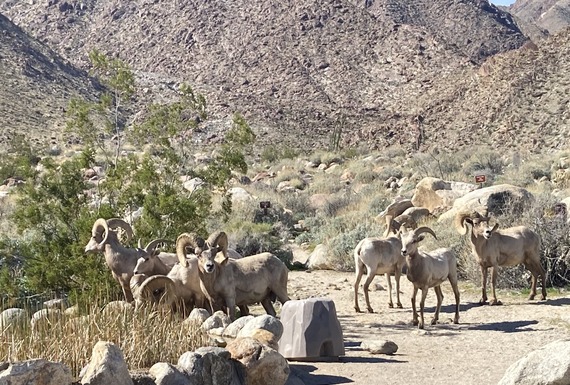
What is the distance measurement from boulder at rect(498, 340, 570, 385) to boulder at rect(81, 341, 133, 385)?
3.61 m

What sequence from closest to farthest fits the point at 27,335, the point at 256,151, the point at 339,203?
the point at 27,335 < the point at 339,203 < the point at 256,151

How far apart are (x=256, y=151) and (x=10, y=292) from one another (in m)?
42.6

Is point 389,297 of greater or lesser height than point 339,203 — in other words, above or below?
below

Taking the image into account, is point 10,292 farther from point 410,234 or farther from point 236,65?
point 236,65

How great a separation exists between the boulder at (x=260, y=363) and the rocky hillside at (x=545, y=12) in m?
125

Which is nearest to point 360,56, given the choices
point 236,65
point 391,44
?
point 391,44

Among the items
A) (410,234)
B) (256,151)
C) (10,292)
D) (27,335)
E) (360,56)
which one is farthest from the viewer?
(360,56)

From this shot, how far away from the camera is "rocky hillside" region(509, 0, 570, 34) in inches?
5197

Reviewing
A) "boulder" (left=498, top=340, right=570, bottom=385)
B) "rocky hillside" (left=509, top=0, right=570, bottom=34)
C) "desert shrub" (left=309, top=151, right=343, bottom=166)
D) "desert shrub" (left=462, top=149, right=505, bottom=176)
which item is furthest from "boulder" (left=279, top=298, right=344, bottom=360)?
"rocky hillside" (left=509, top=0, right=570, bottom=34)

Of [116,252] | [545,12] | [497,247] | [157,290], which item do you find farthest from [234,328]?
[545,12]

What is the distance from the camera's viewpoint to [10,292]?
13680mm

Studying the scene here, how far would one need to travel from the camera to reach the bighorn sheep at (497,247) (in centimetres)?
1447

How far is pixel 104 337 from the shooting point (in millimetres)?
8477

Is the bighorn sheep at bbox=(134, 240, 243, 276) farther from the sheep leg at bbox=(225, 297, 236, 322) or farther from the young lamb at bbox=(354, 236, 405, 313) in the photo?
the young lamb at bbox=(354, 236, 405, 313)
